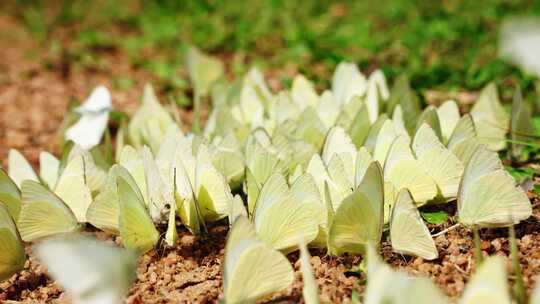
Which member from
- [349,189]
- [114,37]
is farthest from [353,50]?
[349,189]

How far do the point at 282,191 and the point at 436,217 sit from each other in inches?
15.6

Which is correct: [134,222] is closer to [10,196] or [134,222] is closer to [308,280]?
[10,196]

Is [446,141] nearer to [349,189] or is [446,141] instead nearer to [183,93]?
[349,189]

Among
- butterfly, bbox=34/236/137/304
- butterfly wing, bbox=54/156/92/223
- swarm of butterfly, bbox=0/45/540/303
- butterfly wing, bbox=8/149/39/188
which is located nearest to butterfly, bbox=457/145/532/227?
swarm of butterfly, bbox=0/45/540/303

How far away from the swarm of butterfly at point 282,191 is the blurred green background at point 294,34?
726 mm

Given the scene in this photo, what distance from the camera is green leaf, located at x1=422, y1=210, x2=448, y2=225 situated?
1.62 metres

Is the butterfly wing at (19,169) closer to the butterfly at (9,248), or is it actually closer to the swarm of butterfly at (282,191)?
the swarm of butterfly at (282,191)

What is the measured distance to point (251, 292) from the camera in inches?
52.4

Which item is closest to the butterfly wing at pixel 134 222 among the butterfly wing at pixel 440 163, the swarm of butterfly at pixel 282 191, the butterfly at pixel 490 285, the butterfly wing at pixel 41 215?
the swarm of butterfly at pixel 282 191

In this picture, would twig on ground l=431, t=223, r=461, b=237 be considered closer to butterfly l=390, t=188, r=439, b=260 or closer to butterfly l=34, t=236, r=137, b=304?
butterfly l=390, t=188, r=439, b=260

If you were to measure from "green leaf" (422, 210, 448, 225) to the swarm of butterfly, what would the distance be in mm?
35

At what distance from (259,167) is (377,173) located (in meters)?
0.49

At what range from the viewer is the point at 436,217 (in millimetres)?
1627

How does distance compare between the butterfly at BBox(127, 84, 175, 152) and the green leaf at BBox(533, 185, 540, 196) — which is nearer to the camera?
the green leaf at BBox(533, 185, 540, 196)
